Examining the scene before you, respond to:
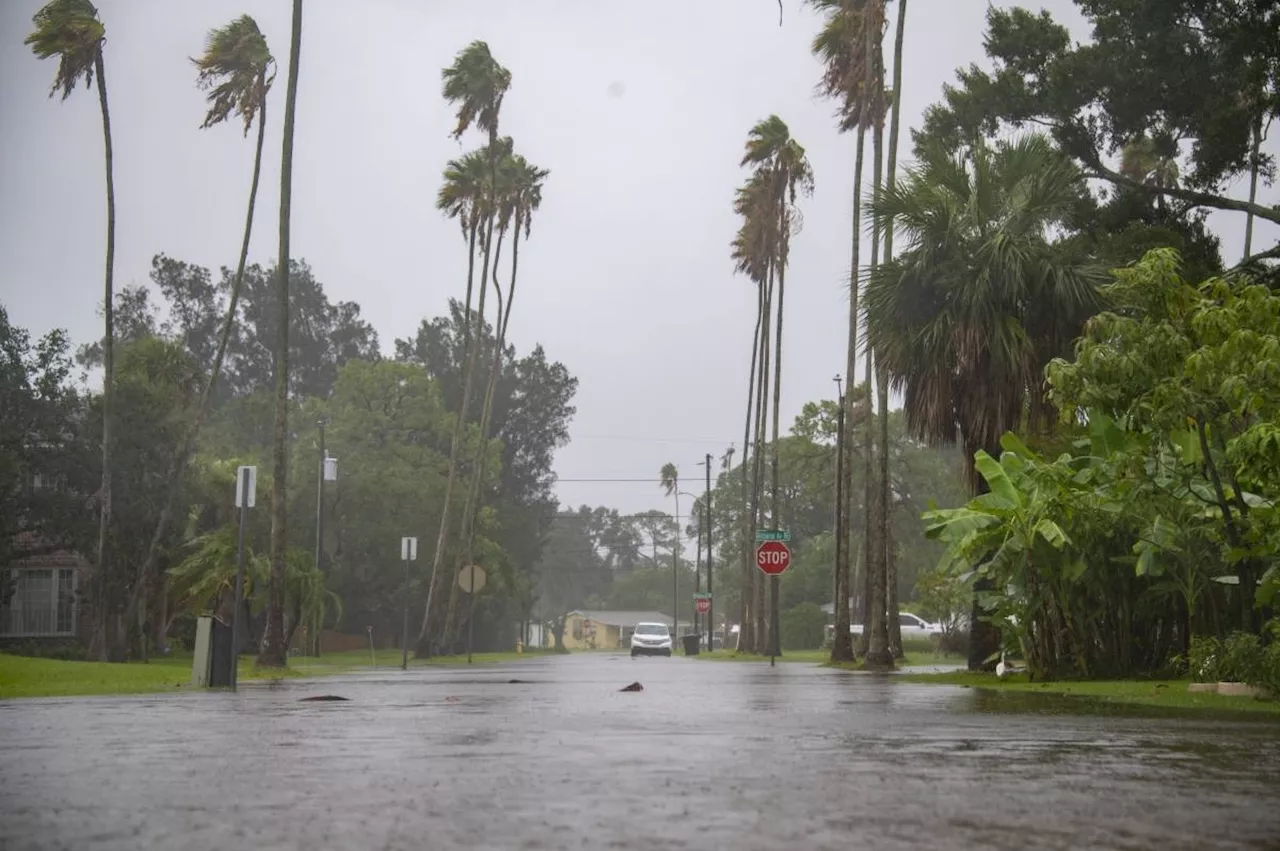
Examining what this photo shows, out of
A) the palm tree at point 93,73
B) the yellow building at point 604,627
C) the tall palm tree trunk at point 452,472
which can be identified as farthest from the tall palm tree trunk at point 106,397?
the yellow building at point 604,627

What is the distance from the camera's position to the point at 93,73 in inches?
1735

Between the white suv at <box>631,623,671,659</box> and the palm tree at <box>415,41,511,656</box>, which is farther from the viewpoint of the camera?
the white suv at <box>631,623,671,659</box>

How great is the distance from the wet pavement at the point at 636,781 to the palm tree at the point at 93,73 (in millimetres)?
29866

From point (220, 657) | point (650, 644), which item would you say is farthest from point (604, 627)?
point (220, 657)

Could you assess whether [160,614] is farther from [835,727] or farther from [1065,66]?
[835,727]

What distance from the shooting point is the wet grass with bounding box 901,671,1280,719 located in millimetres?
15887

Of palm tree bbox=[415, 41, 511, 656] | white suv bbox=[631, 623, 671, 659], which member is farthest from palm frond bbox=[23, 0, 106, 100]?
white suv bbox=[631, 623, 671, 659]

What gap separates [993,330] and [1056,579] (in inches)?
204

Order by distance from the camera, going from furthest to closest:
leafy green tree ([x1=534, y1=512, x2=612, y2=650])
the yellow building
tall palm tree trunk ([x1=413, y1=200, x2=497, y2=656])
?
leafy green tree ([x1=534, y1=512, x2=612, y2=650]) → the yellow building → tall palm tree trunk ([x1=413, y1=200, x2=497, y2=656])

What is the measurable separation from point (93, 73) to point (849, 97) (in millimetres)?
20645

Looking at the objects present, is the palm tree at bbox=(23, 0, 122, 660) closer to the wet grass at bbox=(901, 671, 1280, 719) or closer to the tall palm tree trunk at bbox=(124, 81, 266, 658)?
the tall palm tree trunk at bbox=(124, 81, 266, 658)

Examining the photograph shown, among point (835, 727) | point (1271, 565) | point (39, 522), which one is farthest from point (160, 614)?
point (835, 727)

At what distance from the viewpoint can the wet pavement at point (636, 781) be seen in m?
6.15

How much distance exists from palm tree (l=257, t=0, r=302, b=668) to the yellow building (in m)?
125
